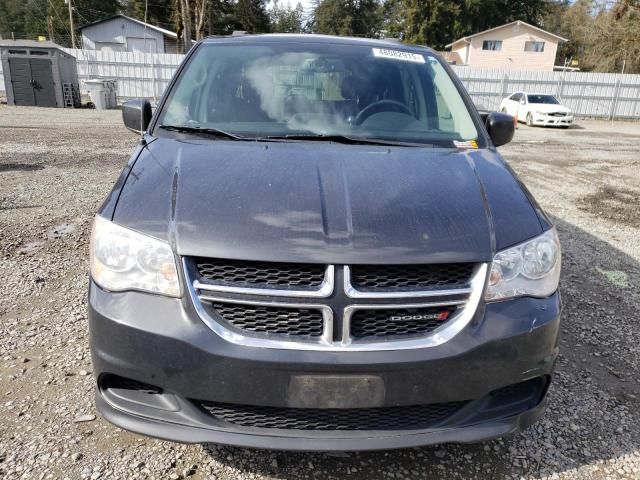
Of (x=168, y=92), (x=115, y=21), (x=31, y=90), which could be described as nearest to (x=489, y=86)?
(x=31, y=90)

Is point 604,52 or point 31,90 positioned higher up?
point 604,52

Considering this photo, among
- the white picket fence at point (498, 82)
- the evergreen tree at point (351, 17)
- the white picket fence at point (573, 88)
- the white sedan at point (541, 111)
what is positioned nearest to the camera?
the white sedan at point (541, 111)

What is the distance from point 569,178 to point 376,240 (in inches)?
343

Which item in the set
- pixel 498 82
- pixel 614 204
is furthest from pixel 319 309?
pixel 498 82

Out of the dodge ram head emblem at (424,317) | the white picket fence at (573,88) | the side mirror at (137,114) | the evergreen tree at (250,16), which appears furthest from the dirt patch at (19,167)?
the evergreen tree at (250,16)

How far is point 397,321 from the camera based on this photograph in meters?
1.79

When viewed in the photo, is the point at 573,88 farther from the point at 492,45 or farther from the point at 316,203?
the point at 316,203

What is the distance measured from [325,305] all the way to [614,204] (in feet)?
23.2

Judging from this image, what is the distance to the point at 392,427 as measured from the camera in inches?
73.6

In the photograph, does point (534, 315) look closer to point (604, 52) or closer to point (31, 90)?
point (31, 90)

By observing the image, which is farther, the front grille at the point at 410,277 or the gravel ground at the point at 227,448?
the gravel ground at the point at 227,448

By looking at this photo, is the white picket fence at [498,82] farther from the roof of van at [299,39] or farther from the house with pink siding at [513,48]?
the roof of van at [299,39]

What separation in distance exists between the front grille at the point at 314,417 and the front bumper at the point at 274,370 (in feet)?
0.09

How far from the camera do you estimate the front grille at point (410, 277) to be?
1765 mm
